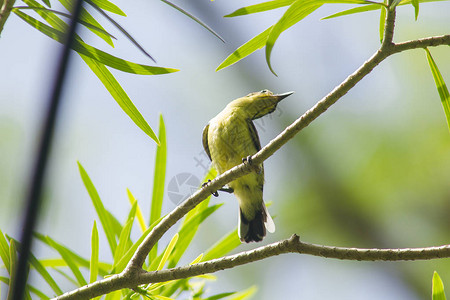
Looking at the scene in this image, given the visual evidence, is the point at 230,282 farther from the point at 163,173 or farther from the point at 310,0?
the point at 310,0

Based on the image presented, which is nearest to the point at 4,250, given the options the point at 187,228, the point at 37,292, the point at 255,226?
the point at 37,292

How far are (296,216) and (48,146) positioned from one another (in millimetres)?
3323

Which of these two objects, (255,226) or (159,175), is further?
(255,226)

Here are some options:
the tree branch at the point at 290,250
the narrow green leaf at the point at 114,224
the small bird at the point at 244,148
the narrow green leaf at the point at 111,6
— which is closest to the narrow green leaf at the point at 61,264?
the narrow green leaf at the point at 114,224

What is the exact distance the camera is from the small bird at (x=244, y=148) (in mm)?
2430

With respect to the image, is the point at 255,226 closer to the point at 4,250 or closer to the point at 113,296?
the point at 113,296

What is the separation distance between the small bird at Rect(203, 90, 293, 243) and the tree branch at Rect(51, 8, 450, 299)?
120cm

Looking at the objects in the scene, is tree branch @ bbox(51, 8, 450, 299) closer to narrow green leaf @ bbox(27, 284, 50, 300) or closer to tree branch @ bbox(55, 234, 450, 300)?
tree branch @ bbox(55, 234, 450, 300)

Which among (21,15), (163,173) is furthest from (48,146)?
(163,173)

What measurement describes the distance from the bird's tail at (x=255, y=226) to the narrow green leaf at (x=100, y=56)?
4.91 ft

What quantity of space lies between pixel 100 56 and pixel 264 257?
2.00 ft

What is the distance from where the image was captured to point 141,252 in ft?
3.82

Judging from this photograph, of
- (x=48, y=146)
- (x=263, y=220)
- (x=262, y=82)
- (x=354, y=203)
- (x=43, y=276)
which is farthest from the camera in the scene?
(x=262, y=82)

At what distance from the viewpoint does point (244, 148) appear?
2467mm
